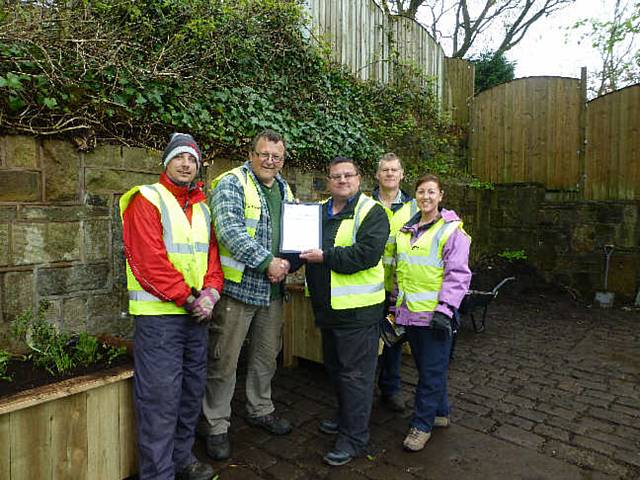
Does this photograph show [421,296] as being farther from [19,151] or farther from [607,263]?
[607,263]

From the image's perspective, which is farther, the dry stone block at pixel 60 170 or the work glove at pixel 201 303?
the dry stone block at pixel 60 170

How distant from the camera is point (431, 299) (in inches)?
124

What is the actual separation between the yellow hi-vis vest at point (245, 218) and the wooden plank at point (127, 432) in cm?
88

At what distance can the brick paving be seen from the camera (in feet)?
9.81

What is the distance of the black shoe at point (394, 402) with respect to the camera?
12.5ft

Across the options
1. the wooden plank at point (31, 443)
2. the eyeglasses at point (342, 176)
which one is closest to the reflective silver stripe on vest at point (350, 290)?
the eyeglasses at point (342, 176)

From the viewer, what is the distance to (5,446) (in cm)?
223

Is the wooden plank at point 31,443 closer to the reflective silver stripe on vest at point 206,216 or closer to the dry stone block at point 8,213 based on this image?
the reflective silver stripe on vest at point 206,216

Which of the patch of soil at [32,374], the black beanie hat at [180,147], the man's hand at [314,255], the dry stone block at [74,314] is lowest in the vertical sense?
the patch of soil at [32,374]

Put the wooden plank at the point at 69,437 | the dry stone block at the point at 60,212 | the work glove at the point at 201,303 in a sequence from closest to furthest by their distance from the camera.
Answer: the wooden plank at the point at 69,437, the work glove at the point at 201,303, the dry stone block at the point at 60,212

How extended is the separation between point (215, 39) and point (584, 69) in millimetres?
7123

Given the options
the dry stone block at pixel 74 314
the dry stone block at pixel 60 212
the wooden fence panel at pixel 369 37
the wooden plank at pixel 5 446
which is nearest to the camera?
the wooden plank at pixel 5 446

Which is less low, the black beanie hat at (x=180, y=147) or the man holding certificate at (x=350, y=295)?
the black beanie hat at (x=180, y=147)

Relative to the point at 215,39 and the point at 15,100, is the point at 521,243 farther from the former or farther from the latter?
the point at 15,100
